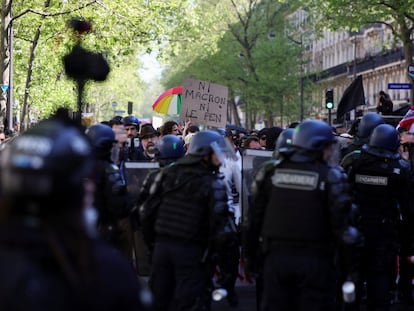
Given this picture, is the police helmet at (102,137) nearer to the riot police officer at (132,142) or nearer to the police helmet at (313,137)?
the police helmet at (313,137)

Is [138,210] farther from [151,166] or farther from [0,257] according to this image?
[0,257]

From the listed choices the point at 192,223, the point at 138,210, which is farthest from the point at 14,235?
the point at 138,210

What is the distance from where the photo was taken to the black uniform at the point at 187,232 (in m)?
7.14

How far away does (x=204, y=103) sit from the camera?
15.4 m

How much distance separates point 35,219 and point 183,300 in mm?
4388

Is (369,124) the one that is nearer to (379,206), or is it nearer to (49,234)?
(379,206)

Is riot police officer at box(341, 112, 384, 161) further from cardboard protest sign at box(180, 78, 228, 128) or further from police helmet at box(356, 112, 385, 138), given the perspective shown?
cardboard protest sign at box(180, 78, 228, 128)

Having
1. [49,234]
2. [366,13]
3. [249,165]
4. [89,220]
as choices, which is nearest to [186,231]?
[249,165]

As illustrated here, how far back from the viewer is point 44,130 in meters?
2.90

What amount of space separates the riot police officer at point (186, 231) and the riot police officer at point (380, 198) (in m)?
1.71

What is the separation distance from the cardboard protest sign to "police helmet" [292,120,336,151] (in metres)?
8.59

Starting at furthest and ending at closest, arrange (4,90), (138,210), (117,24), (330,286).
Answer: (117,24) → (4,90) → (138,210) → (330,286)

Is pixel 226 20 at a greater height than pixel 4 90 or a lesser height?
greater

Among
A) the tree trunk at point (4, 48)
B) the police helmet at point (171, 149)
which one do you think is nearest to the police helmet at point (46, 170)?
the police helmet at point (171, 149)
